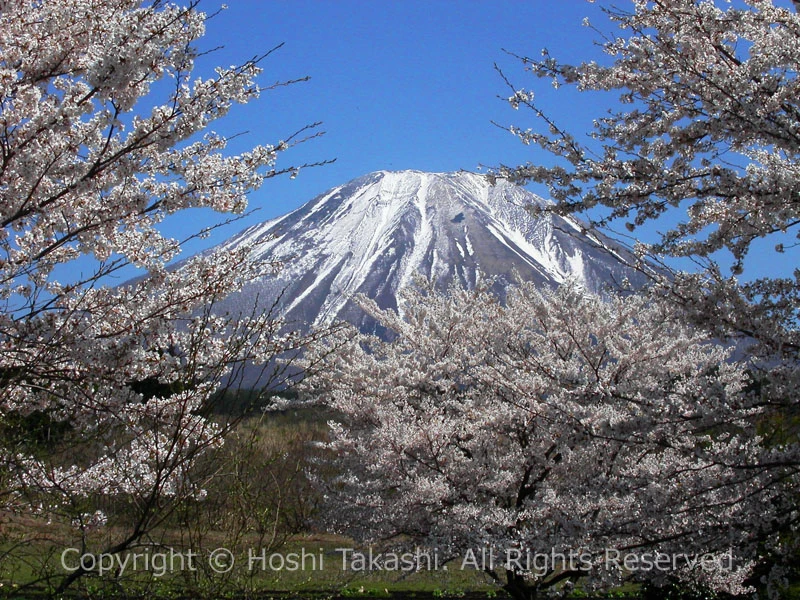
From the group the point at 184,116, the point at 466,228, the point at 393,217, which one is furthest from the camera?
the point at 393,217

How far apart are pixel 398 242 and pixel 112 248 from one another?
11864 centimetres

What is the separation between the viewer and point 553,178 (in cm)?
387

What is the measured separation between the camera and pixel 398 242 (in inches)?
4791

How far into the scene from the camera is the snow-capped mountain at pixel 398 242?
99.0m

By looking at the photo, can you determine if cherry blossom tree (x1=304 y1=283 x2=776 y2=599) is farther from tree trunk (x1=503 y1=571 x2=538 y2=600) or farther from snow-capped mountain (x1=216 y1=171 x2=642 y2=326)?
snow-capped mountain (x1=216 y1=171 x2=642 y2=326)

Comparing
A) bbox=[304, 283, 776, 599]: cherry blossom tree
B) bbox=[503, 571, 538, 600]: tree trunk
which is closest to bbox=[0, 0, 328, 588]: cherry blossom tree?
bbox=[304, 283, 776, 599]: cherry blossom tree

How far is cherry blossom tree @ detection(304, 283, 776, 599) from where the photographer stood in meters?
3.52

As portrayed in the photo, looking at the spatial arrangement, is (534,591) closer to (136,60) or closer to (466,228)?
(136,60)

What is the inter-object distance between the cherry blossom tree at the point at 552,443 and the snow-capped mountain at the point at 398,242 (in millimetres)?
72717

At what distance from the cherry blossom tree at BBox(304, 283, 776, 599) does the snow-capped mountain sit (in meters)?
72.7

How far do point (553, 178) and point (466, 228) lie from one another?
11997cm

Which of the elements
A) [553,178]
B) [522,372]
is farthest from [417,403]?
[553,178]

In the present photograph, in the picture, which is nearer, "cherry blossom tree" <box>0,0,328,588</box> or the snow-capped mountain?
"cherry blossom tree" <box>0,0,328,588</box>

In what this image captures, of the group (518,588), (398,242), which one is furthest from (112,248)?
(398,242)
